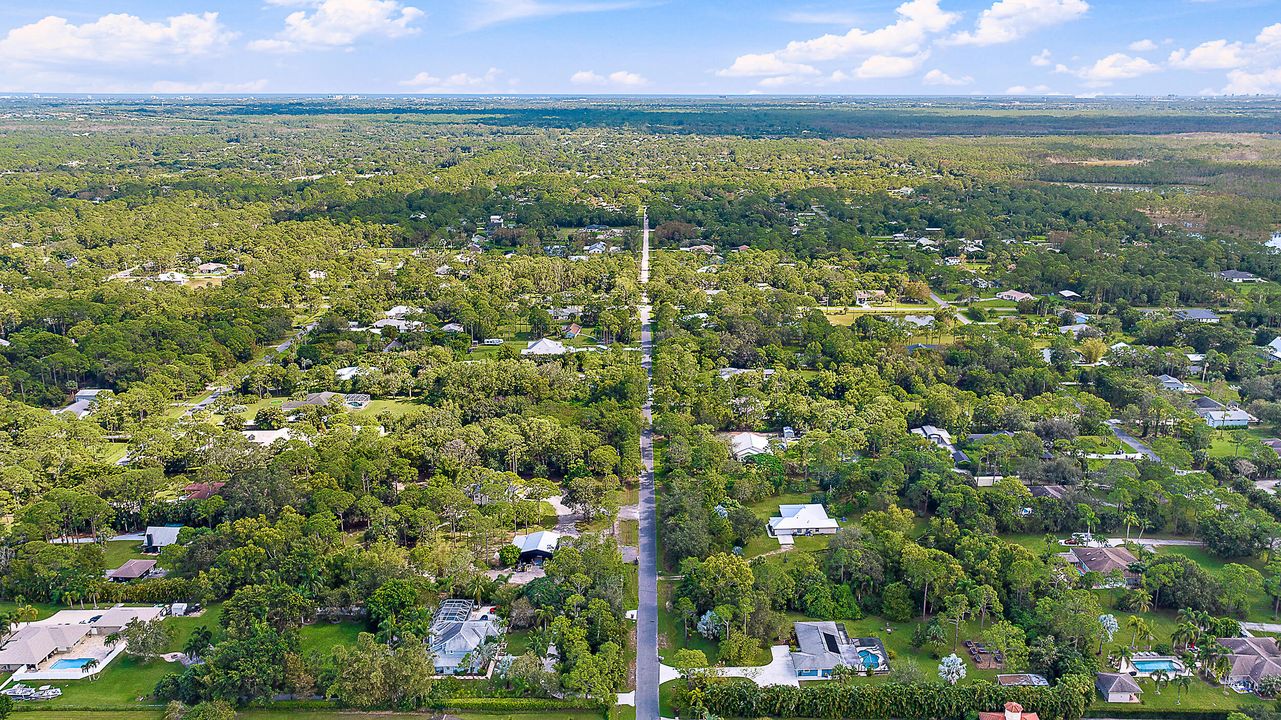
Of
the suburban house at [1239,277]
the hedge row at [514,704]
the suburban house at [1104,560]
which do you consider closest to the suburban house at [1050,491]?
the suburban house at [1104,560]

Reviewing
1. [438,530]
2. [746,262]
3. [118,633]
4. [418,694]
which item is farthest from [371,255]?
[418,694]

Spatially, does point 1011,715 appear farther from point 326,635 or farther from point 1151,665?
point 326,635

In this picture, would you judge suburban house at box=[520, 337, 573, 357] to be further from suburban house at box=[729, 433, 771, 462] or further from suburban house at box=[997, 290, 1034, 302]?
suburban house at box=[997, 290, 1034, 302]

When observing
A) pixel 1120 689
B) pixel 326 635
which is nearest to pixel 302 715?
pixel 326 635

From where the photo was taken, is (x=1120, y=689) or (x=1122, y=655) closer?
(x=1120, y=689)

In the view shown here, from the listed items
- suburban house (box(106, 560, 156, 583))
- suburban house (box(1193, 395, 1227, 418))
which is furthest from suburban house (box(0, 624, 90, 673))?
suburban house (box(1193, 395, 1227, 418))
